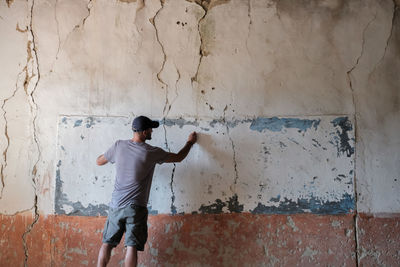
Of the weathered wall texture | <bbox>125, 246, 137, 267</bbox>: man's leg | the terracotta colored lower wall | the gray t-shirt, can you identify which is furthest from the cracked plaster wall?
<bbox>125, 246, 137, 267</bbox>: man's leg

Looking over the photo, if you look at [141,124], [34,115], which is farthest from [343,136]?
[34,115]

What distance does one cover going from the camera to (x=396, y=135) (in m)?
Result: 2.38

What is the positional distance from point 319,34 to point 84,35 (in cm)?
179

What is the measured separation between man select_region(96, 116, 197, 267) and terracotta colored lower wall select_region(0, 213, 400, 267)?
0.89ft

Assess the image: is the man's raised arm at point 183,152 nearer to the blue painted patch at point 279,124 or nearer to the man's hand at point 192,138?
the man's hand at point 192,138

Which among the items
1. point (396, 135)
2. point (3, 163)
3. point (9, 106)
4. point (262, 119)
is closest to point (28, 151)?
point (3, 163)

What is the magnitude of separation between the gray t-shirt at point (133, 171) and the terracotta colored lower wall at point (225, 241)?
339 millimetres

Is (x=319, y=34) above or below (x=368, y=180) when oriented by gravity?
above

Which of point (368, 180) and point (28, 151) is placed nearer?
point (368, 180)

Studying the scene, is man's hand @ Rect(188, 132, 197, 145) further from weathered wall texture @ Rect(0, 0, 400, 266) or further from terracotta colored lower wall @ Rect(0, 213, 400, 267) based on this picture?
terracotta colored lower wall @ Rect(0, 213, 400, 267)

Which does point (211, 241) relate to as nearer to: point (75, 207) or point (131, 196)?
point (131, 196)

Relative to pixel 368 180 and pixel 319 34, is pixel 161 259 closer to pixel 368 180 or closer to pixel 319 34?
pixel 368 180

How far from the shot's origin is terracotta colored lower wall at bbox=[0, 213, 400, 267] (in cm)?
232

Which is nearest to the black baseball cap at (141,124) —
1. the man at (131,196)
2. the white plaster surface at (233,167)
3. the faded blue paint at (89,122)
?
the man at (131,196)
